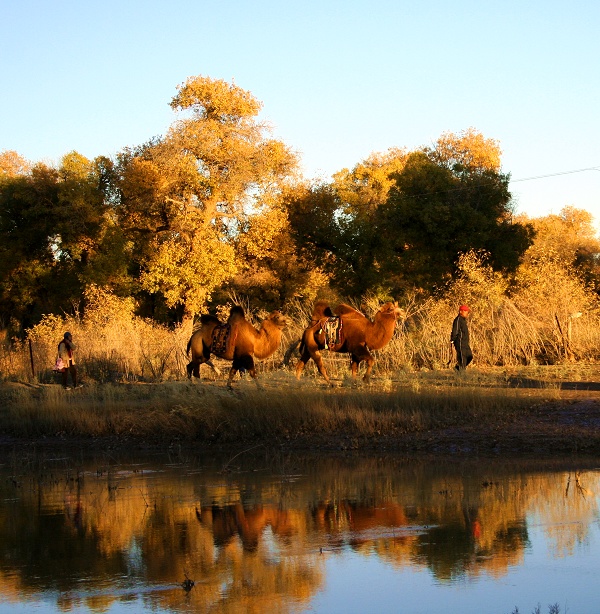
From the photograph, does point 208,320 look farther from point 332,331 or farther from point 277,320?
point 332,331

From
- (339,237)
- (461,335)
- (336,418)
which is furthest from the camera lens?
(339,237)

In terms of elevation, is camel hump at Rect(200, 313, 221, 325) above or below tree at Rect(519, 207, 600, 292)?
below

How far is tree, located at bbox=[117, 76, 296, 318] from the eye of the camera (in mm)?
43750

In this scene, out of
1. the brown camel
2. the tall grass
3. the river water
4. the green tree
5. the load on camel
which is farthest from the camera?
the green tree

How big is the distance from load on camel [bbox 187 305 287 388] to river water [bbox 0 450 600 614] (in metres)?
7.23

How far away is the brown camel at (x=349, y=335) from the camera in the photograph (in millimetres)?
20938

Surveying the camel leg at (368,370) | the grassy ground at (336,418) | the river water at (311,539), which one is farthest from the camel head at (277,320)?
the river water at (311,539)

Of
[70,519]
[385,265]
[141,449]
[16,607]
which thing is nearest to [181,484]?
[70,519]

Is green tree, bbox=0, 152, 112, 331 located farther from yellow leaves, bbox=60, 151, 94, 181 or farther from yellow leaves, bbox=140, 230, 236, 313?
yellow leaves, bbox=140, 230, 236, 313

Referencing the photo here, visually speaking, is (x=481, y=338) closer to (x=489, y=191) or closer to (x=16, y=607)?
(x=489, y=191)

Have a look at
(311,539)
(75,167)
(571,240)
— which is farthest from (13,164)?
(311,539)

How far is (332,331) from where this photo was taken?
20.8 metres

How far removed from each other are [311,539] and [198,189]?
A: 120 ft

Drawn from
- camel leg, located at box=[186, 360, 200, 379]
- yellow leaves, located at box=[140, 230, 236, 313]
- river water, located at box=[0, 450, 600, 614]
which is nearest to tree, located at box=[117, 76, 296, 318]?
yellow leaves, located at box=[140, 230, 236, 313]
